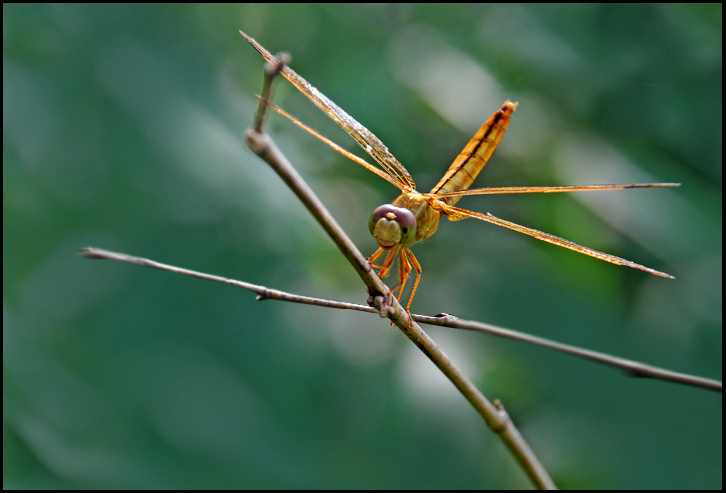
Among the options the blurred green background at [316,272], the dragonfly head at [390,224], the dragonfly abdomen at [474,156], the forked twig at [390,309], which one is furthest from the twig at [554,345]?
the blurred green background at [316,272]

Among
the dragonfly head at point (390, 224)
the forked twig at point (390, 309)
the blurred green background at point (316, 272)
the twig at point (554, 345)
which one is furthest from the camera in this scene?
the blurred green background at point (316, 272)

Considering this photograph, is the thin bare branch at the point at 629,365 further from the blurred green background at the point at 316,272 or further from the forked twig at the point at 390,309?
the blurred green background at the point at 316,272

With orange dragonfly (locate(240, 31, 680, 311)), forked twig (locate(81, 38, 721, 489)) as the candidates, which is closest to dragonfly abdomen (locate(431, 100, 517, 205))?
orange dragonfly (locate(240, 31, 680, 311))

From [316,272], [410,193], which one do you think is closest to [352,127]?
[410,193]

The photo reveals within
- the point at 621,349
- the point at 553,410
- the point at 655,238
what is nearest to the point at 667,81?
the point at 655,238

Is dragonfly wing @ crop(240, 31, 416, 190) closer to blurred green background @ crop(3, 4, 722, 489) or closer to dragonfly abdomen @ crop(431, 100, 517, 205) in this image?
dragonfly abdomen @ crop(431, 100, 517, 205)

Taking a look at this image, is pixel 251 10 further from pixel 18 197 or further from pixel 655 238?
pixel 655 238
